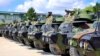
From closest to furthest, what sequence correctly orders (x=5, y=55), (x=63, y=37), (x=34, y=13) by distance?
1. (x=63, y=37)
2. (x=5, y=55)
3. (x=34, y=13)

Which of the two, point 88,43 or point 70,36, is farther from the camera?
point 70,36

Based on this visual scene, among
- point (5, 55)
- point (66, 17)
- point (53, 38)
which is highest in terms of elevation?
point (66, 17)

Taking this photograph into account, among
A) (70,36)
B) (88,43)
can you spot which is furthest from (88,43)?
(70,36)

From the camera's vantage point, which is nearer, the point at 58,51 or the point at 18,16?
the point at 58,51

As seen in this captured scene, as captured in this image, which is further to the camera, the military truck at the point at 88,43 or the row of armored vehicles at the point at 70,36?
the row of armored vehicles at the point at 70,36

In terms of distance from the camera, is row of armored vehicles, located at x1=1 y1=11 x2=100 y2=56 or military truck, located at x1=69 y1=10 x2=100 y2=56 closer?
military truck, located at x1=69 y1=10 x2=100 y2=56

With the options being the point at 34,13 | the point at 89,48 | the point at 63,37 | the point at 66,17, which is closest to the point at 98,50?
the point at 89,48

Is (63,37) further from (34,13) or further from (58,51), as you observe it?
(34,13)

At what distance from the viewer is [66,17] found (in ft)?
49.9

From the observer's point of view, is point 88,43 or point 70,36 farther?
point 70,36

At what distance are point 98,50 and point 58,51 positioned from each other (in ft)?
17.4

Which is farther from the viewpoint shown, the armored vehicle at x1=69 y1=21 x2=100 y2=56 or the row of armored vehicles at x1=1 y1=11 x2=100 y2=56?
the row of armored vehicles at x1=1 y1=11 x2=100 y2=56

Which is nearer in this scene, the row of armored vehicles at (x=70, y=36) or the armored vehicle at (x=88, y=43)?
the armored vehicle at (x=88, y=43)

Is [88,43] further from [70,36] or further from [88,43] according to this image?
[70,36]
